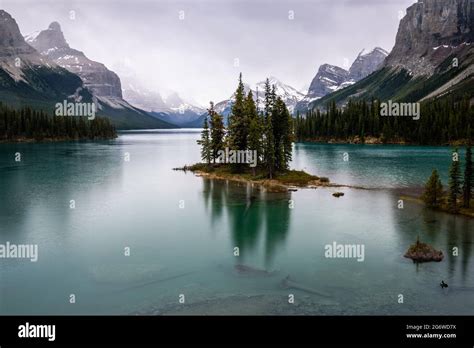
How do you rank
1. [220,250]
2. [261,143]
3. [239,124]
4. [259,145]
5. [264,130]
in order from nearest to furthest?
[220,250]
[264,130]
[259,145]
[261,143]
[239,124]

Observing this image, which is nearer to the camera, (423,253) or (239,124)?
(423,253)

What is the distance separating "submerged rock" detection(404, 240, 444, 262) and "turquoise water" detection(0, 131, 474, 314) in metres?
0.87

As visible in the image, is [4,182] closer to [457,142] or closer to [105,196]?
[105,196]

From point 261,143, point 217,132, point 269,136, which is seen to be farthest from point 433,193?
point 217,132

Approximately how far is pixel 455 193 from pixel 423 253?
73.5ft

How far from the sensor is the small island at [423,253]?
3869 centimetres

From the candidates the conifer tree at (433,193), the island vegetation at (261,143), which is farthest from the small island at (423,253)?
the island vegetation at (261,143)

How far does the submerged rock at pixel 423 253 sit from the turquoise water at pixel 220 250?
874mm

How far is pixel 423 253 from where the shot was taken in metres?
39.2

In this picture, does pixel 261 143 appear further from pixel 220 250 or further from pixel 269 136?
pixel 220 250

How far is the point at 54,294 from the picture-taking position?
1260 inches

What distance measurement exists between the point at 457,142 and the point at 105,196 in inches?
6157

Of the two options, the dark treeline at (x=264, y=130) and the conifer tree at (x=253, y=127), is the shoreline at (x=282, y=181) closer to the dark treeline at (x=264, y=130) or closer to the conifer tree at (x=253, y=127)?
the dark treeline at (x=264, y=130)

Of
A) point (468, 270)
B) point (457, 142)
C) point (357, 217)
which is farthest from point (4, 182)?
point (457, 142)
